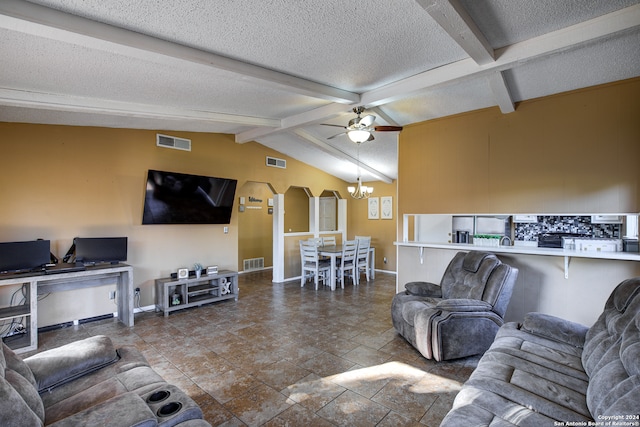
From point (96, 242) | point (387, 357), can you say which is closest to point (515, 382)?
point (387, 357)

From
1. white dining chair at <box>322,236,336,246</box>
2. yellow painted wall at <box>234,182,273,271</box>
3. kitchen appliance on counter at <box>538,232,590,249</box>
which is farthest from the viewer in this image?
yellow painted wall at <box>234,182,273,271</box>

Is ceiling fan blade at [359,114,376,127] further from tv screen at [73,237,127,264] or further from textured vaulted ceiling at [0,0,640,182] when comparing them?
tv screen at [73,237,127,264]

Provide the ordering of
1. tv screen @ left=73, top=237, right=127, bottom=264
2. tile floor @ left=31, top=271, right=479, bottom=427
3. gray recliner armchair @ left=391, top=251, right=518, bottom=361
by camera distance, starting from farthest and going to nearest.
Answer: tv screen @ left=73, top=237, right=127, bottom=264 < gray recliner armchair @ left=391, top=251, right=518, bottom=361 < tile floor @ left=31, top=271, right=479, bottom=427

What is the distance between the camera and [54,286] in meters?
4.02

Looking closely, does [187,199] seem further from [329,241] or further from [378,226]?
[378,226]

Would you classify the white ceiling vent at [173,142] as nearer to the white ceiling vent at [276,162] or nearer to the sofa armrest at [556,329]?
the white ceiling vent at [276,162]

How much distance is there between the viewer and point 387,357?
10.5ft

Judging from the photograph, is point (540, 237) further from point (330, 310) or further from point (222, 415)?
point (222, 415)

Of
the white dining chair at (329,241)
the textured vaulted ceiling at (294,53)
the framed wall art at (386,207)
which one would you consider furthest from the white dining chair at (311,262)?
the textured vaulted ceiling at (294,53)

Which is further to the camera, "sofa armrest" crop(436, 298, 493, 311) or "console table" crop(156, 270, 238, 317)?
"console table" crop(156, 270, 238, 317)

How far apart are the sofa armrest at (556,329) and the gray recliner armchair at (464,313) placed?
1.40 feet

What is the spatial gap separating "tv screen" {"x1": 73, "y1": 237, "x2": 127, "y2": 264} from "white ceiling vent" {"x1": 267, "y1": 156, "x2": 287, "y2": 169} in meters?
3.22

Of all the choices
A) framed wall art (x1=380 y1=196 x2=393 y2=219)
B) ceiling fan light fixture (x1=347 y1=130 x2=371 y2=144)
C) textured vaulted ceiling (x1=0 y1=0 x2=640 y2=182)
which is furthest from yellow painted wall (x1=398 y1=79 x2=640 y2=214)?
framed wall art (x1=380 y1=196 x2=393 y2=219)

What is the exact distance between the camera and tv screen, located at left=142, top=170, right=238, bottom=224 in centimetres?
478
